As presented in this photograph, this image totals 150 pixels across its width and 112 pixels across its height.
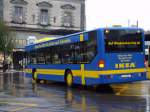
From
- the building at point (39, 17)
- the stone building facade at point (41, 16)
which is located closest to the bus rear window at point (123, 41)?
the building at point (39, 17)

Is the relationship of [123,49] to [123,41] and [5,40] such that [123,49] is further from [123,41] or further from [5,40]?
[5,40]

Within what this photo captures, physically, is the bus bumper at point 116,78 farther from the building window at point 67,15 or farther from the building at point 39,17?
the building window at point 67,15

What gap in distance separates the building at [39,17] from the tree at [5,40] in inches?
225

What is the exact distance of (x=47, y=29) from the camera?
76250 mm

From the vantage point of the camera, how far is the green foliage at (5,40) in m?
61.8

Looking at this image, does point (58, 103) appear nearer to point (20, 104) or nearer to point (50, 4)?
point (20, 104)

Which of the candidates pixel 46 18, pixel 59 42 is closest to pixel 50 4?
pixel 46 18

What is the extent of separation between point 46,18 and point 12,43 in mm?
13749

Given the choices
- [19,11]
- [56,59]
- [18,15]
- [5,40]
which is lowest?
[56,59]

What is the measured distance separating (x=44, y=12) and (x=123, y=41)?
56.2 meters

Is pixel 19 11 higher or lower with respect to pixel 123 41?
higher

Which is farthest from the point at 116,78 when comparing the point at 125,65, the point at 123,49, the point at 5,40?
the point at 5,40

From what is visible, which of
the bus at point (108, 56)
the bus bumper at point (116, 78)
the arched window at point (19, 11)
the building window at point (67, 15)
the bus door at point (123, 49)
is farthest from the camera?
the building window at point (67, 15)

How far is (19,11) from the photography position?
74.2 metres
